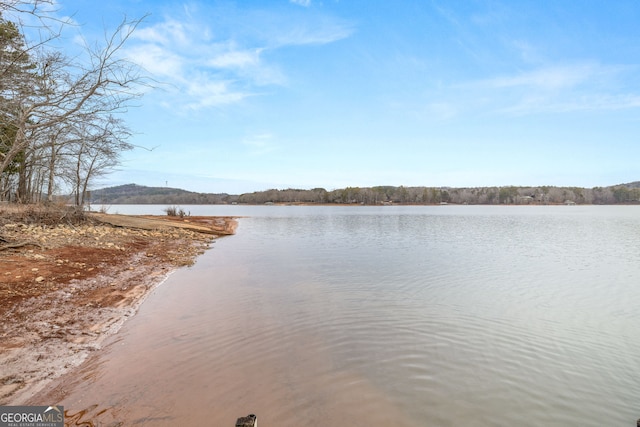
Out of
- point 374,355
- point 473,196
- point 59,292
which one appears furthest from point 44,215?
point 473,196

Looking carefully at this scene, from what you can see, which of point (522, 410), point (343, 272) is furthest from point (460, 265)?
point (522, 410)

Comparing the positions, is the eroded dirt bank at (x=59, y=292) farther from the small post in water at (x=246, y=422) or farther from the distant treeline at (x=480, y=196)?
the distant treeline at (x=480, y=196)

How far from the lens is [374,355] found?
18.6 feet

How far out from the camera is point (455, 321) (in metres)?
7.33

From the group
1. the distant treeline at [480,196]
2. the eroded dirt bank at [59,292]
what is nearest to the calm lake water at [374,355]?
the eroded dirt bank at [59,292]

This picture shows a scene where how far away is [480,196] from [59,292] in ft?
596

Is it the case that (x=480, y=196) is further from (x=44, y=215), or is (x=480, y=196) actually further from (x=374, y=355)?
(x=374, y=355)

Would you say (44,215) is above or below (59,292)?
above

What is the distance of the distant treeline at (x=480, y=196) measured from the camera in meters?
158

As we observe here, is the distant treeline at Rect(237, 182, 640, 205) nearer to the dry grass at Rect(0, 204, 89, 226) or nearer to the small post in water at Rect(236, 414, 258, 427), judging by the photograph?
the dry grass at Rect(0, 204, 89, 226)

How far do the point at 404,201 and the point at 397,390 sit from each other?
539ft

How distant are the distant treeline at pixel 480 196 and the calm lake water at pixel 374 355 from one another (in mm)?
149359

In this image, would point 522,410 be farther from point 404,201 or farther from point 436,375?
point 404,201

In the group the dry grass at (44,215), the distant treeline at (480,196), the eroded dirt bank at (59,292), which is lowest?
the eroded dirt bank at (59,292)
